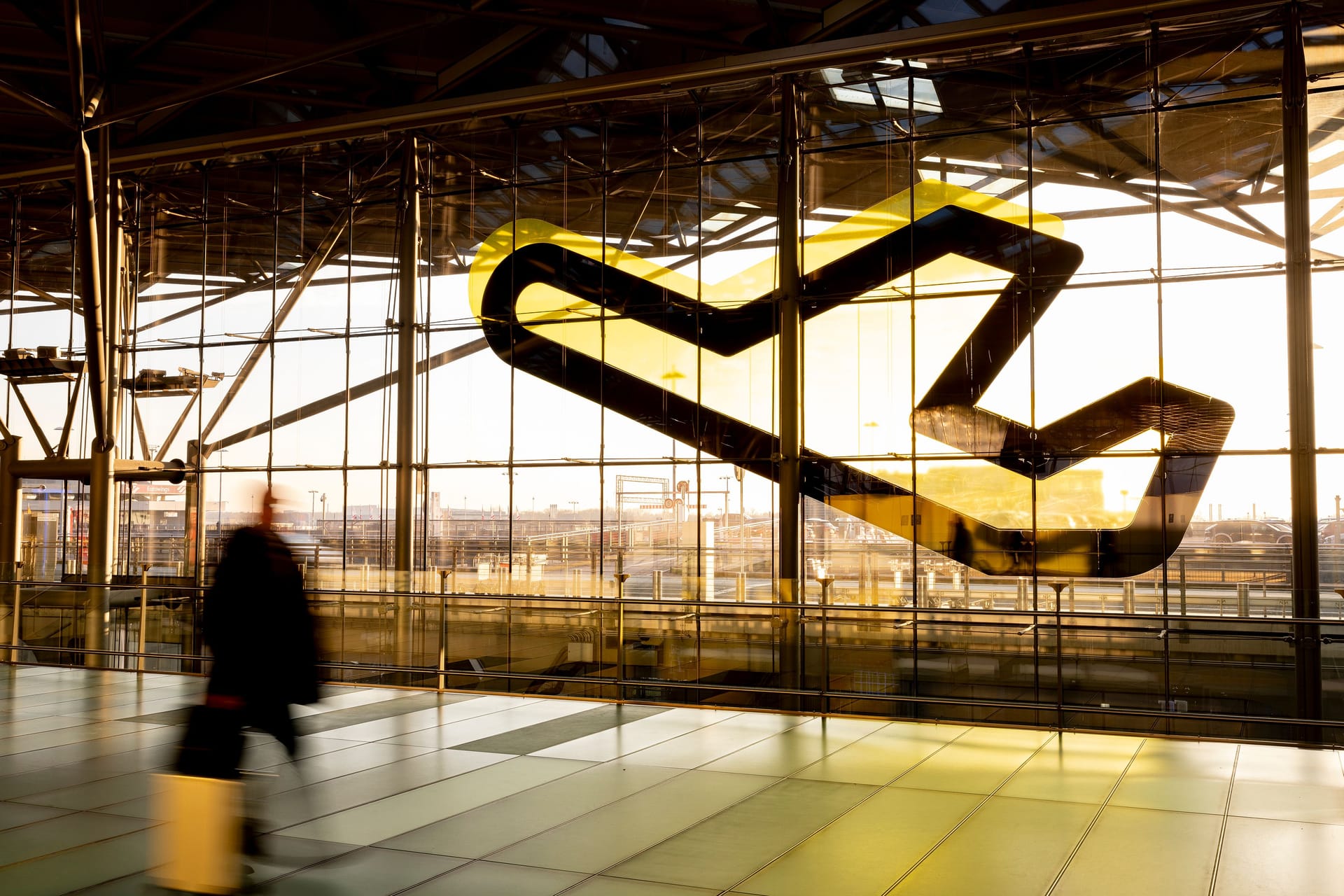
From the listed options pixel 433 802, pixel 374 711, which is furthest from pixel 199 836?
pixel 374 711

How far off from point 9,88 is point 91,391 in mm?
4716

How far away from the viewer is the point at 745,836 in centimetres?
581

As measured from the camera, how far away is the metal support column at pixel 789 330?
656 inches

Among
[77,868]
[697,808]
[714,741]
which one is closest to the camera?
[77,868]

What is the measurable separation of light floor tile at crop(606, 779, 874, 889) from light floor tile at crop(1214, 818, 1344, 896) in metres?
1.93

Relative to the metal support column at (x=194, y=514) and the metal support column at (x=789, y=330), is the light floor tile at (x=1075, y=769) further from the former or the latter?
the metal support column at (x=194, y=514)

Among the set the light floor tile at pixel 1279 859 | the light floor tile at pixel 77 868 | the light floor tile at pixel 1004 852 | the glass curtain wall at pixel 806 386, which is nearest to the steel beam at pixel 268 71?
the glass curtain wall at pixel 806 386

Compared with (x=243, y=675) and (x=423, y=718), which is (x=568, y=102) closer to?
(x=423, y=718)

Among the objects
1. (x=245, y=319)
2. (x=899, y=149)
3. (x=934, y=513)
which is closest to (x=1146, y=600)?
(x=934, y=513)

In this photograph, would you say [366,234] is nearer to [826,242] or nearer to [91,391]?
[91,391]

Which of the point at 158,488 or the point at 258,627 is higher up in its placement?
the point at 158,488

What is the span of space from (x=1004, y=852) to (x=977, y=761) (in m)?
2.08

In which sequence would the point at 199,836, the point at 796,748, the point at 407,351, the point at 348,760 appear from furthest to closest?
the point at 407,351, the point at 796,748, the point at 348,760, the point at 199,836

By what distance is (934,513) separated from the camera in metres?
15.9
